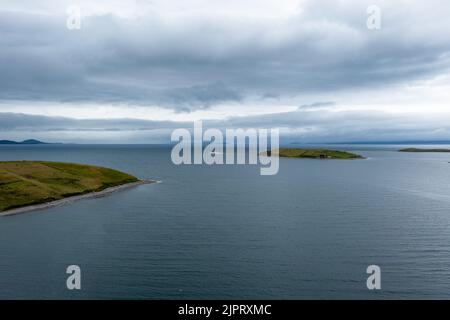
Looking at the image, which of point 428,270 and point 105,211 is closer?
point 428,270

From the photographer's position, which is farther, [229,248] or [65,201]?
[65,201]

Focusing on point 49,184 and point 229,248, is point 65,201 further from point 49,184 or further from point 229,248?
point 229,248

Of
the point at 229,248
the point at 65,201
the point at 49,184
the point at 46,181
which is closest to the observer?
the point at 229,248

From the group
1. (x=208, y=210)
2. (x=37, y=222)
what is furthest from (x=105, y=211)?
(x=208, y=210)

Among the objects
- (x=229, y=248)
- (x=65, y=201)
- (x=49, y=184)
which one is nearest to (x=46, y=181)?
(x=49, y=184)

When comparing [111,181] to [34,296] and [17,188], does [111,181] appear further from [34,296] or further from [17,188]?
[34,296]

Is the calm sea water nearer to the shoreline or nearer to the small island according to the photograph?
the shoreline

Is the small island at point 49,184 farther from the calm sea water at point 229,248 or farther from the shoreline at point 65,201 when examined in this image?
the calm sea water at point 229,248

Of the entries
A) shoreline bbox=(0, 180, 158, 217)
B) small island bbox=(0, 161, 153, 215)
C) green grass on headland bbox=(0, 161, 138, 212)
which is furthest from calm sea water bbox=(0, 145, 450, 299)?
green grass on headland bbox=(0, 161, 138, 212)
